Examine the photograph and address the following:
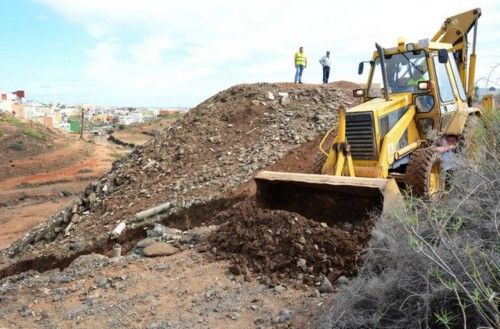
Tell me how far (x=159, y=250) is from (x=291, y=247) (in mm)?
2151

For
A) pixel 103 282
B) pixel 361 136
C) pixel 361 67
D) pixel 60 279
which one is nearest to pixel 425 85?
pixel 361 67

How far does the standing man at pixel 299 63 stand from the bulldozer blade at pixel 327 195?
10710 millimetres

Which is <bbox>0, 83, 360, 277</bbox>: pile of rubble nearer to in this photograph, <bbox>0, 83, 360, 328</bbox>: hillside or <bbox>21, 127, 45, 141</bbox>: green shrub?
<bbox>0, 83, 360, 328</bbox>: hillside

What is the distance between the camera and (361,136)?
23.3 ft

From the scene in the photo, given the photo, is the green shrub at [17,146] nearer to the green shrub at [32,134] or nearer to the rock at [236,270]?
the green shrub at [32,134]

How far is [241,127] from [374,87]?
5022 millimetres

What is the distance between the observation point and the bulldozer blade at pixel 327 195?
5895 mm

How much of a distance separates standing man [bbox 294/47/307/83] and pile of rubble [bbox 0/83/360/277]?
198 cm

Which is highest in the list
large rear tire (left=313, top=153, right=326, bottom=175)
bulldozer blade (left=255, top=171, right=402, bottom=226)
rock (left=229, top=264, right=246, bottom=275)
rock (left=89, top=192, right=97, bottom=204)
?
large rear tire (left=313, top=153, right=326, bottom=175)

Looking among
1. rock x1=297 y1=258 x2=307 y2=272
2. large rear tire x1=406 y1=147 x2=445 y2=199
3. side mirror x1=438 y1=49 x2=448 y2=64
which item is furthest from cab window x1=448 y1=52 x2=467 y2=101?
rock x1=297 y1=258 x2=307 y2=272

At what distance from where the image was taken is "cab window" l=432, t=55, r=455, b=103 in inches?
305

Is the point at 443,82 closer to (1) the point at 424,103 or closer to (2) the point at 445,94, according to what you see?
(2) the point at 445,94

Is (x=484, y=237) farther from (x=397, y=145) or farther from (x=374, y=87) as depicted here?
(x=374, y=87)

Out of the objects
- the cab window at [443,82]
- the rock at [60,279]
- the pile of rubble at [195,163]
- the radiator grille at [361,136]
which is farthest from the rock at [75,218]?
the cab window at [443,82]
